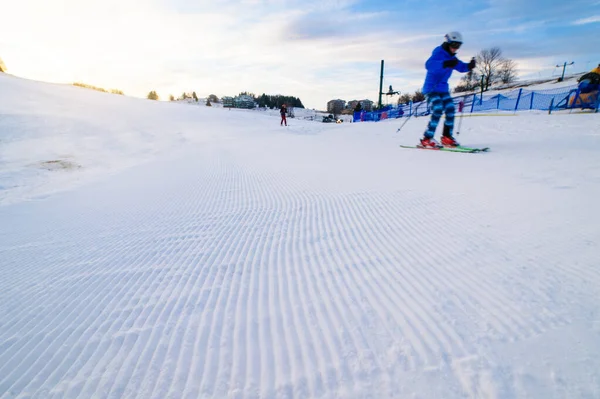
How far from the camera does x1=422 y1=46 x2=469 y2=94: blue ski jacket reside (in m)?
6.49

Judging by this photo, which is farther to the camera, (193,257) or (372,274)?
(193,257)

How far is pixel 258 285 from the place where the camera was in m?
2.15

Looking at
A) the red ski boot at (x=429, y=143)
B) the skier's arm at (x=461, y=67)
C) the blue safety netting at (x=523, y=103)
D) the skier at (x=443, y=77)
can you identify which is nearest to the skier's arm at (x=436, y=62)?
the skier at (x=443, y=77)

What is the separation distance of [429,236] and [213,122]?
2426cm

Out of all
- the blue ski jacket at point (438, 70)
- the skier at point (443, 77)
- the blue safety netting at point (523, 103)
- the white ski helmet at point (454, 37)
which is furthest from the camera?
the blue safety netting at point (523, 103)

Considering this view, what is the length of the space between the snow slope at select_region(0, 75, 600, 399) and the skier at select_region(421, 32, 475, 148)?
2.41 m

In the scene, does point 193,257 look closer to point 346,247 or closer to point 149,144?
point 346,247

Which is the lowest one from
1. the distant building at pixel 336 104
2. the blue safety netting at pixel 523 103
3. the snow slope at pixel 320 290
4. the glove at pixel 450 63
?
the snow slope at pixel 320 290

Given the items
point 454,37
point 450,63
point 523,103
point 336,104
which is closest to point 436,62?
point 450,63

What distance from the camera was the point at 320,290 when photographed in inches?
79.4

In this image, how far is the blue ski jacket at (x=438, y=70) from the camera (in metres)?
6.49

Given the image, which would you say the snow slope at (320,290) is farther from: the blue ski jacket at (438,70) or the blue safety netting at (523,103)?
the blue safety netting at (523,103)

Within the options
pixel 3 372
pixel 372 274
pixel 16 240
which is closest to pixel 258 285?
pixel 372 274

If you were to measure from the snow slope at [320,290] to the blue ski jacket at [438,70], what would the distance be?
8.80 feet
